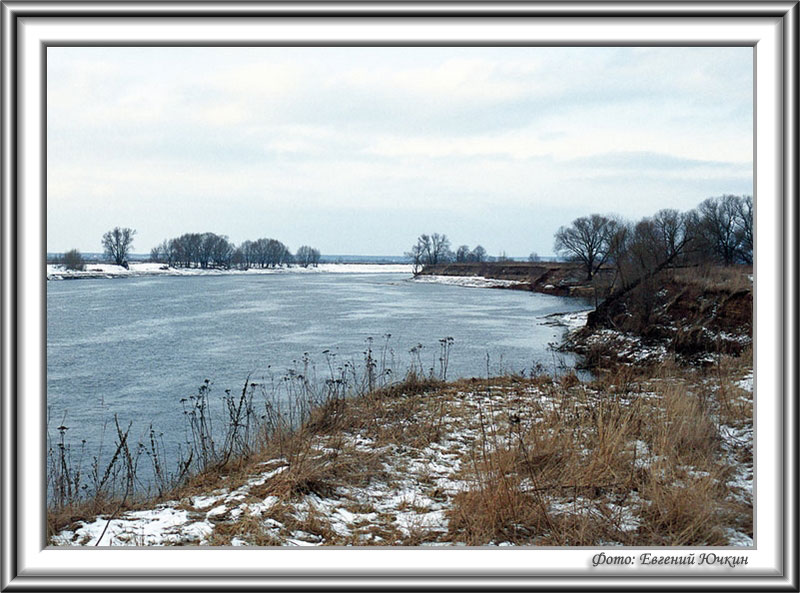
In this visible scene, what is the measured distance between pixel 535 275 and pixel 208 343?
1866 inches

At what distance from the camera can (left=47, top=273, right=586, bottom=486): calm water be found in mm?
9602

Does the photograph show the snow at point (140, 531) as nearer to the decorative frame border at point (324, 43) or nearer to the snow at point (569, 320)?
the decorative frame border at point (324, 43)

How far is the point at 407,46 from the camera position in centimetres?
292

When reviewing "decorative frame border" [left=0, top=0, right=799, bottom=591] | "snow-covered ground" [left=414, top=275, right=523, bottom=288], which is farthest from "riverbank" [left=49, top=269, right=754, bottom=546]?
"snow-covered ground" [left=414, top=275, right=523, bottom=288]

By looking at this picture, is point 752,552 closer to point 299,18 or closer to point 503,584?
point 503,584

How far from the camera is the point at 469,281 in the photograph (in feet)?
211

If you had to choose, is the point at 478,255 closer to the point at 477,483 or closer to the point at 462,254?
the point at 462,254

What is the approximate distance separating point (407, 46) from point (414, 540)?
2.64 m

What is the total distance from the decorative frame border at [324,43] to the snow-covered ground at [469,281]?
178 ft

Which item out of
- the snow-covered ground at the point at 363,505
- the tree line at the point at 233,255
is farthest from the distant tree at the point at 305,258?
the snow-covered ground at the point at 363,505

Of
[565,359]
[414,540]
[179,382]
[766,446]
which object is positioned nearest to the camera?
[766,446]

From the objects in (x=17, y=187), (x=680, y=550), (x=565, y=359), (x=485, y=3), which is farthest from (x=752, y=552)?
(x=565, y=359)

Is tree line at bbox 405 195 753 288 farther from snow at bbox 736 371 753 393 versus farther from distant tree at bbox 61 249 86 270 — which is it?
distant tree at bbox 61 249 86 270

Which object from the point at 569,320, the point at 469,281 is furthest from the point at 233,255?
the point at 569,320
